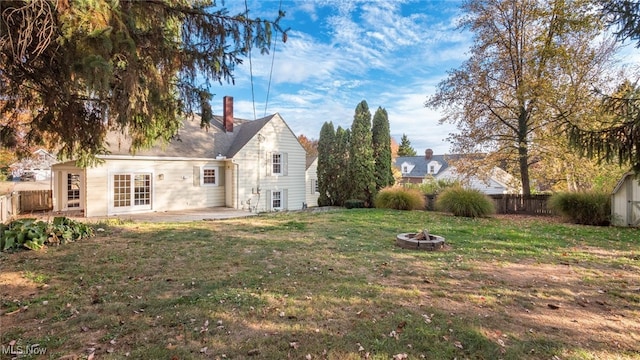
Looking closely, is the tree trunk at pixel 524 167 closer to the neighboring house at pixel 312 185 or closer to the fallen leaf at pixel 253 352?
the neighboring house at pixel 312 185

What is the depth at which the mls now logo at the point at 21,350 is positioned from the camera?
2.45 metres

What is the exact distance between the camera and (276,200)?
59.9 ft

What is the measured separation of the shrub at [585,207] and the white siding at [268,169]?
41.6ft

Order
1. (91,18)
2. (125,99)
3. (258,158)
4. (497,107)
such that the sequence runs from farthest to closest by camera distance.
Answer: (258,158)
(497,107)
(125,99)
(91,18)

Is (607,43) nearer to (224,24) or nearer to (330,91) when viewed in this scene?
(330,91)

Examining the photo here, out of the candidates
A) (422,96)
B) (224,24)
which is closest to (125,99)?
(224,24)

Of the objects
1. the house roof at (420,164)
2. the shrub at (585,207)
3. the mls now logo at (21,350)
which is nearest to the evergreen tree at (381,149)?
Answer: the shrub at (585,207)

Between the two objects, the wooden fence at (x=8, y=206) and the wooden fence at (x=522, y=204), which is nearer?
the wooden fence at (x=8, y=206)

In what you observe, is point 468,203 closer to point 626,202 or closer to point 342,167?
point 626,202

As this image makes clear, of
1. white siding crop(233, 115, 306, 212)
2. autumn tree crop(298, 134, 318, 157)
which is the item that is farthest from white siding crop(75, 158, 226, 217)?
autumn tree crop(298, 134, 318, 157)

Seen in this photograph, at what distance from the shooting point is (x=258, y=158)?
17250 millimetres

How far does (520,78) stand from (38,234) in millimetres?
17439

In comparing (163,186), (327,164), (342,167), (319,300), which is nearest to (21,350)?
(319,300)

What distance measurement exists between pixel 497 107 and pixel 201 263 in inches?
587
